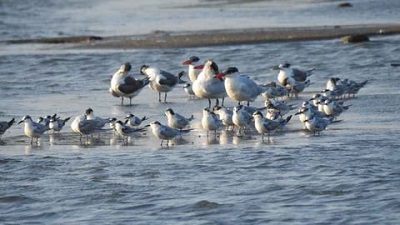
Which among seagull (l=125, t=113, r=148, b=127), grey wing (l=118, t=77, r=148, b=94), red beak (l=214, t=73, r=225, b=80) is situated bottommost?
seagull (l=125, t=113, r=148, b=127)

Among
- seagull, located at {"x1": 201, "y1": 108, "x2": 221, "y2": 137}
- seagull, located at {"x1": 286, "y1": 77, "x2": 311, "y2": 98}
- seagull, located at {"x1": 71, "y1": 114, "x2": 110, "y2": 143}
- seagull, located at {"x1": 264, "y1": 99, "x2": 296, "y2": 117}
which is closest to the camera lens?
seagull, located at {"x1": 71, "y1": 114, "x2": 110, "y2": 143}

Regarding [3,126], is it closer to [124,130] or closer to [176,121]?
[124,130]

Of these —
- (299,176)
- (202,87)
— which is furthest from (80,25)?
(299,176)

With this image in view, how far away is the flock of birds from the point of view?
16906mm

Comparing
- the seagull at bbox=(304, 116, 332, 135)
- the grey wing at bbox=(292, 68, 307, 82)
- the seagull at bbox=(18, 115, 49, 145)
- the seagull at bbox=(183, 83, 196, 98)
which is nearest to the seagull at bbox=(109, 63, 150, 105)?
the seagull at bbox=(183, 83, 196, 98)

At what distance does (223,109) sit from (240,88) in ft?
6.28

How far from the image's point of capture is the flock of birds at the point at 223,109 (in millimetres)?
16906

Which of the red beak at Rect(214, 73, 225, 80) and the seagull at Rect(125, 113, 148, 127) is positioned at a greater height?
the red beak at Rect(214, 73, 225, 80)

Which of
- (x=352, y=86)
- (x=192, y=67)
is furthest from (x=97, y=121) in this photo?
(x=192, y=67)

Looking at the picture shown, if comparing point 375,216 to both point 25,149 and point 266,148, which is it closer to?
point 266,148

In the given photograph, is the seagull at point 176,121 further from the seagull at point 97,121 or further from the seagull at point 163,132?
the seagull at point 97,121

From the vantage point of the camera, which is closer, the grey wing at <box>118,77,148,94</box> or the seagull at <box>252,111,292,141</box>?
the seagull at <box>252,111,292,141</box>

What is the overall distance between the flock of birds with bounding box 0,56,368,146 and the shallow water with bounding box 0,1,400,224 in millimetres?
183

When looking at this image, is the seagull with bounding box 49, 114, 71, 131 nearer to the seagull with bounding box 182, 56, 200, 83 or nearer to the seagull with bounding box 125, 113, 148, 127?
the seagull with bounding box 125, 113, 148, 127
